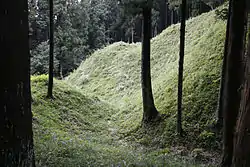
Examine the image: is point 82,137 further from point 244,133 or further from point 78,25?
point 78,25

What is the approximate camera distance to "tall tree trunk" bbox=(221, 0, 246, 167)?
598 centimetres

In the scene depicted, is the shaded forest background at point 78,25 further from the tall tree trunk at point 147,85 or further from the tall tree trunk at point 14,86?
the tall tree trunk at point 14,86

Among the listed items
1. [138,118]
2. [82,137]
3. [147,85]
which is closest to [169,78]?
[138,118]

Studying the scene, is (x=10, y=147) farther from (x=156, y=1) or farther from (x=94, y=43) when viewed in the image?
Result: (x=94, y=43)

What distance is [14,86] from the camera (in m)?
3.42

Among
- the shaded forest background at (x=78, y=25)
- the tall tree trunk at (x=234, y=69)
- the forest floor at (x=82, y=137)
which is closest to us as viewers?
the tall tree trunk at (x=234, y=69)

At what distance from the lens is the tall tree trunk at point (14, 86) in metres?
3.33

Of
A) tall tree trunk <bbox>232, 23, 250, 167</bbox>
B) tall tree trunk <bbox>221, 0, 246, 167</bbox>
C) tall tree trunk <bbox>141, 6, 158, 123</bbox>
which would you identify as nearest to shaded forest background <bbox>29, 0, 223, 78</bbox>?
tall tree trunk <bbox>141, 6, 158, 123</bbox>

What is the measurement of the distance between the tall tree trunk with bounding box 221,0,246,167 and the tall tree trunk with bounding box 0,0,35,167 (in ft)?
14.8

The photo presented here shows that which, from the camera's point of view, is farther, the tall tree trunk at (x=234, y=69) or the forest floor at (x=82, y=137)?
the forest floor at (x=82, y=137)

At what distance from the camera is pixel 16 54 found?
11.4 ft

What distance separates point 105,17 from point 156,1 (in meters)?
52.6

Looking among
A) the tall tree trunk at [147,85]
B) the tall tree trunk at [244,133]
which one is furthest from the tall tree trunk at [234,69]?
the tall tree trunk at [147,85]

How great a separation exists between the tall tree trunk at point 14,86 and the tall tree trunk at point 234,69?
452 cm
